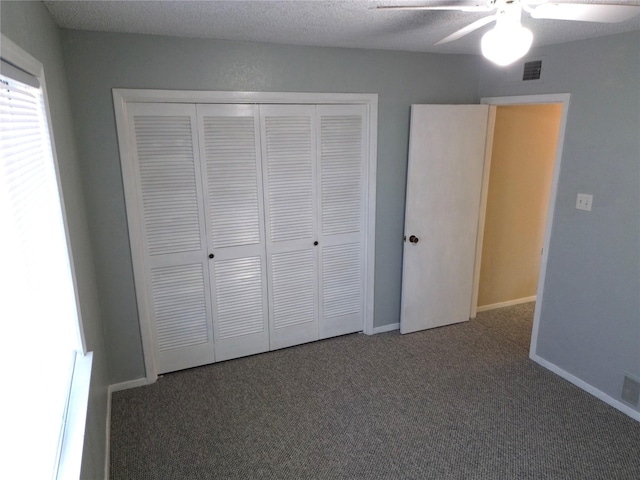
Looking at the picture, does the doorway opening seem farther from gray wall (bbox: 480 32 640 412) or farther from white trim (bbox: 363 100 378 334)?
white trim (bbox: 363 100 378 334)

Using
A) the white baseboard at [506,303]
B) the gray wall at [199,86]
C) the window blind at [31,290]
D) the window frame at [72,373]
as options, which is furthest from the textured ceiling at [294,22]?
the white baseboard at [506,303]

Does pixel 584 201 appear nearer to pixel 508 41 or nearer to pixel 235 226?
pixel 508 41

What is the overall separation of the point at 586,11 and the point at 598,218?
1.56 m

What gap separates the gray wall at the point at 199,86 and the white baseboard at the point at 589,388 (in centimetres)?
132

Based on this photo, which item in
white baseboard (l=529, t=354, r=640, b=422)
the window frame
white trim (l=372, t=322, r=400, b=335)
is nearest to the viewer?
the window frame

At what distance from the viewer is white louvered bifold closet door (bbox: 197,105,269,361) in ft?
9.17

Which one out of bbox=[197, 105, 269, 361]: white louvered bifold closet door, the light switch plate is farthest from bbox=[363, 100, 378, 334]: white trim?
the light switch plate

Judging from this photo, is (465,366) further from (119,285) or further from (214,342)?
(119,285)

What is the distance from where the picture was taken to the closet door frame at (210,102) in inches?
99.7

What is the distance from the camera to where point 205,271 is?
2.97 m

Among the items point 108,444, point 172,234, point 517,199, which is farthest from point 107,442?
point 517,199

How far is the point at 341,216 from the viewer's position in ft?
10.8

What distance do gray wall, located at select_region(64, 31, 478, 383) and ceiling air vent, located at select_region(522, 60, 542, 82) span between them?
0.45m

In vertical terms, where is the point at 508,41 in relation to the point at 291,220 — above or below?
above
